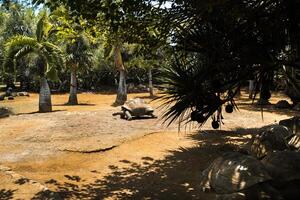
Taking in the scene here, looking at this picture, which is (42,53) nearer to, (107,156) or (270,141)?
(107,156)

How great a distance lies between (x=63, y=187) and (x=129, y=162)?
248 cm

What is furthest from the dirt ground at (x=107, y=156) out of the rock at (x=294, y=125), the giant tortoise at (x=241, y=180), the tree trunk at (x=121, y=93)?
the tree trunk at (x=121, y=93)

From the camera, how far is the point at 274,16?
666 cm

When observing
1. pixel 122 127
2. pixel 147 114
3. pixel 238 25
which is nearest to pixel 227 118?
pixel 147 114

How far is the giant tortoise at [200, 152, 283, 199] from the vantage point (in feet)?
22.5

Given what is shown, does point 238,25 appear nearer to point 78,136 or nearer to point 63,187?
point 63,187

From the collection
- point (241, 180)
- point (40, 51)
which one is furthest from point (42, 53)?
point (241, 180)

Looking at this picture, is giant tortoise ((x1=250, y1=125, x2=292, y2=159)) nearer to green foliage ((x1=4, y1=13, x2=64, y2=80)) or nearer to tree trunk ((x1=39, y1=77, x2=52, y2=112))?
green foliage ((x1=4, y1=13, x2=64, y2=80))

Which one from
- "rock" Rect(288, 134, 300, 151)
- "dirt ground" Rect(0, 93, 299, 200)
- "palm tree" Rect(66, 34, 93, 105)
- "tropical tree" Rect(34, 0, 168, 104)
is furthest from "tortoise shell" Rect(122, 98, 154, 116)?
"palm tree" Rect(66, 34, 93, 105)

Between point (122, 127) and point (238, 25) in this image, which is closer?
point (238, 25)

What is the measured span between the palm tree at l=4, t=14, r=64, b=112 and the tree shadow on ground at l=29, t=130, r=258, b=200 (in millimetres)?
12265

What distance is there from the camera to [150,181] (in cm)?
957

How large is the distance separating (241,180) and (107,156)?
5396 mm

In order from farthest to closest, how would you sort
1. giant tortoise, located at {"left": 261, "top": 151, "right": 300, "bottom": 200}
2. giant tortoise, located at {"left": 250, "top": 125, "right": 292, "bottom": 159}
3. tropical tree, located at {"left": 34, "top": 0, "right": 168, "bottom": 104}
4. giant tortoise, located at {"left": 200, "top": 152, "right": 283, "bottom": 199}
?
giant tortoise, located at {"left": 250, "top": 125, "right": 292, "bottom": 159} < tropical tree, located at {"left": 34, "top": 0, "right": 168, "bottom": 104} < giant tortoise, located at {"left": 261, "top": 151, "right": 300, "bottom": 200} < giant tortoise, located at {"left": 200, "top": 152, "right": 283, "bottom": 199}
